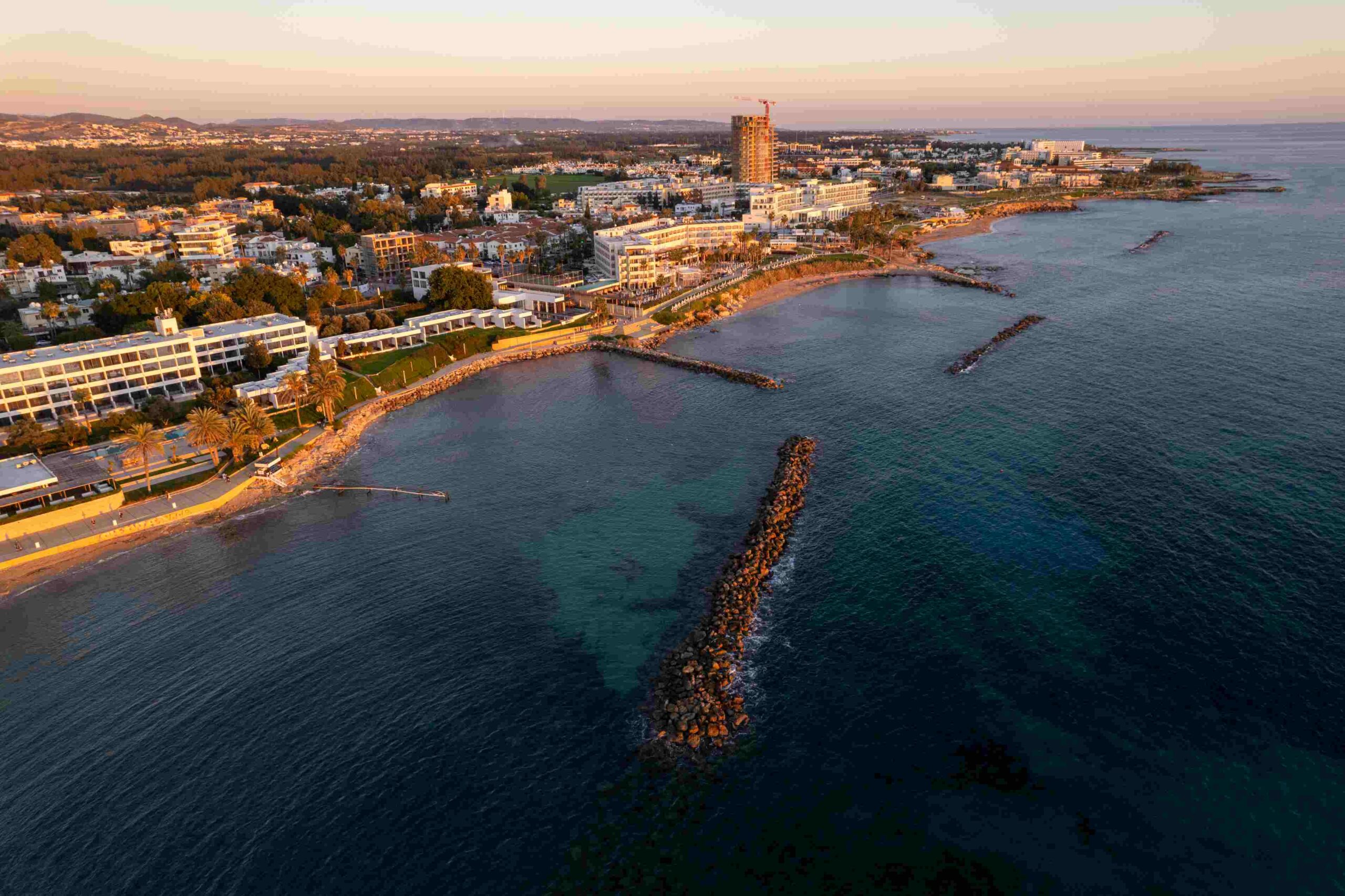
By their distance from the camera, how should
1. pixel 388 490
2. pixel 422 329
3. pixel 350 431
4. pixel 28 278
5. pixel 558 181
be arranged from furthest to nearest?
pixel 558 181 → pixel 28 278 → pixel 422 329 → pixel 350 431 → pixel 388 490

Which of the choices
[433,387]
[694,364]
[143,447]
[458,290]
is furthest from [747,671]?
[458,290]

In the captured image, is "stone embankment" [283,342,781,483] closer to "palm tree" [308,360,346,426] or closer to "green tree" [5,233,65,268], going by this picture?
"palm tree" [308,360,346,426]

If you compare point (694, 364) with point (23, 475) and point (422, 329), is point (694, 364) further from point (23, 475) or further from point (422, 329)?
point (23, 475)

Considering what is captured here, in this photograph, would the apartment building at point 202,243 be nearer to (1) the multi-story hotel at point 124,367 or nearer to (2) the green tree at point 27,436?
(1) the multi-story hotel at point 124,367

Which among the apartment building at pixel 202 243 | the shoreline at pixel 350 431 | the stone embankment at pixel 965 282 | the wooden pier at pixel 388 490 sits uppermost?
the apartment building at pixel 202 243

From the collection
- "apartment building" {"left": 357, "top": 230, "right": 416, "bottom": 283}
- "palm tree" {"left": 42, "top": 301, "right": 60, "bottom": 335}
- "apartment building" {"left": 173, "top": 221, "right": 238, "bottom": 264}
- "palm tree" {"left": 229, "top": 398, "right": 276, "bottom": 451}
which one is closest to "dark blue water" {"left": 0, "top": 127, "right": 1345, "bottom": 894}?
"palm tree" {"left": 229, "top": 398, "right": 276, "bottom": 451}

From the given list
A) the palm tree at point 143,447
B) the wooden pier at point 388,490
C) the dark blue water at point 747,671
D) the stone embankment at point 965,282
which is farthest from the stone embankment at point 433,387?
the stone embankment at point 965,282

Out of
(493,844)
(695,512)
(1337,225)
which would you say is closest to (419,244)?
(695,512)
